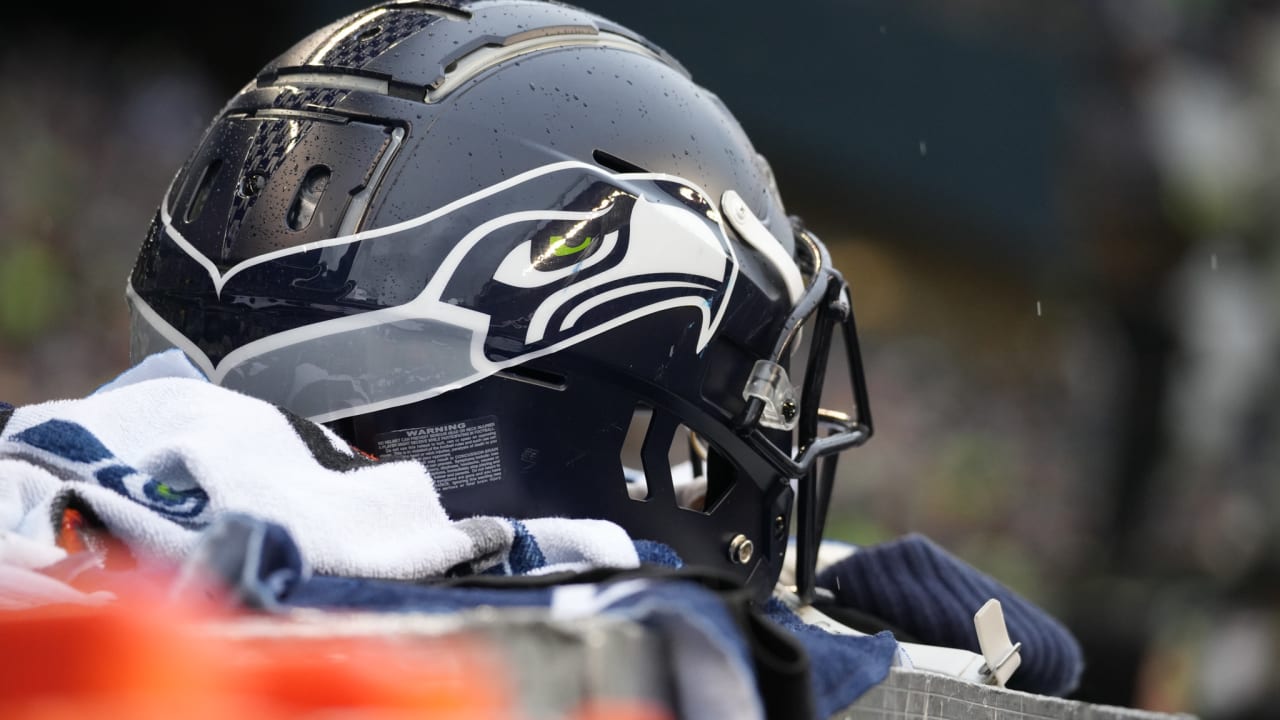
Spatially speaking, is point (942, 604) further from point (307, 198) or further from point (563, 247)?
point (307, 198)

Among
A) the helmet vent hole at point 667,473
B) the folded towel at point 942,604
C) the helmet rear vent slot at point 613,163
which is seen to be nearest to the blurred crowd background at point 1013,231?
the folded towel at point 942,604

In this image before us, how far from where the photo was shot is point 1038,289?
25.3 ft

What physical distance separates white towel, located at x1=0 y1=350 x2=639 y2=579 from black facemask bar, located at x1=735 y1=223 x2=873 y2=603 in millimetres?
291

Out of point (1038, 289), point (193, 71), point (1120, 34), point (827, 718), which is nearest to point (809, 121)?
point (1120, 34)

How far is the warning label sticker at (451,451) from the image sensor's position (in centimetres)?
113

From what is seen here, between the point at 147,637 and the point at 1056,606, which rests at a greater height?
the point at 147,637

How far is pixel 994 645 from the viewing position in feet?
4.01

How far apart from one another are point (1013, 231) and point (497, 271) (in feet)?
20.0

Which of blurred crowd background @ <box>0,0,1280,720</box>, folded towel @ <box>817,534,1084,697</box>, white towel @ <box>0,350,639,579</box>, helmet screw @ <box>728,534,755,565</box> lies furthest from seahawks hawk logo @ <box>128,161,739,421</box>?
blurred crowd background @ <box>0,0,1280,720</box>

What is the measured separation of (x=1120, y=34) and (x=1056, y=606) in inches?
108

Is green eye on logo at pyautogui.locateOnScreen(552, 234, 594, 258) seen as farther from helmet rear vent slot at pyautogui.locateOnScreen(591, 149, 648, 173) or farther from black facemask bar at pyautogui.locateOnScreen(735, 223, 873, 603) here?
black facemask bar at pyautogui.locateOnScreen(735, 223, 873, 603)

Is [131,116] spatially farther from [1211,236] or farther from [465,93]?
[1211,236]

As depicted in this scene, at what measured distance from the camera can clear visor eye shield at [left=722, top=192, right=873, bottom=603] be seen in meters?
1.30

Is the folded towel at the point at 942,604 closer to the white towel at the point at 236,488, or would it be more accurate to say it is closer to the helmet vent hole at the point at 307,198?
the white towel at the point at 236,488
